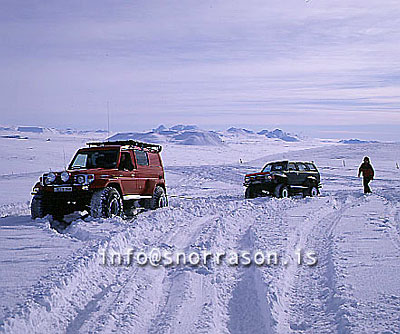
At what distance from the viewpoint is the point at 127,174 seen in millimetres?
10742

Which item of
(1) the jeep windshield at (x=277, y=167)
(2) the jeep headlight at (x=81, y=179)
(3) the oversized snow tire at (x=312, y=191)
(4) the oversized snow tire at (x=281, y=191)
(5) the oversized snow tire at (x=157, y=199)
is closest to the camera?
(2) the jeep headlight at (x=81, y=179)

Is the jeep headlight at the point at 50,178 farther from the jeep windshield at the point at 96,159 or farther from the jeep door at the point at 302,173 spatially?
the jeep door at the point at 302,173

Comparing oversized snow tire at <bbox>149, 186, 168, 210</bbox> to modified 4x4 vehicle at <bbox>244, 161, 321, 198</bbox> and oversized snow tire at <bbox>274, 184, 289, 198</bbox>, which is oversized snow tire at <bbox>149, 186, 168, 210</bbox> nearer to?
modified 4x4 vehicle at <bbox>244, 161, 321, 198</bbox>

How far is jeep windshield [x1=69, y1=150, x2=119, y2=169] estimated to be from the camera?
10.9m

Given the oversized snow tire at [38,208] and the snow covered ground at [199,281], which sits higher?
the oversized snow tire at [38,208]

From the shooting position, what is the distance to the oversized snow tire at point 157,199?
40.4ft

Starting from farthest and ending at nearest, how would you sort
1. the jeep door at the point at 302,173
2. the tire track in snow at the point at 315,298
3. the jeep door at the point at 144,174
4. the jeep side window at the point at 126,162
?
the jeep door at the point at 302,173 → the jeep door at the point at 144,174 → the jeep side window at the point at 126,162 → the tire track in snow at the point at 315,298

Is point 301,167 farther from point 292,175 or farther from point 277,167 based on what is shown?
point 277,167

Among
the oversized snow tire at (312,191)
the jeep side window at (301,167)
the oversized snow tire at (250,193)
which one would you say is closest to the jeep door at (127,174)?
the oversized snow tire at (250,193)

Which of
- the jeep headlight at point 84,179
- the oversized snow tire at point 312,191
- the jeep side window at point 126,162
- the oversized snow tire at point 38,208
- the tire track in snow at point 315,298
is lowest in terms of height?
the oversized snow tire at point 312,191

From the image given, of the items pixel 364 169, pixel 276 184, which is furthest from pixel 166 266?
pixel 364 169

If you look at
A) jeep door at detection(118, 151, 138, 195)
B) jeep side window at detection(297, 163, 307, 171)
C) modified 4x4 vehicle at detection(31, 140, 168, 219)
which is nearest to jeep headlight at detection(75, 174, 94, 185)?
modified 4x4 vehicle at detection(31, 140, 168, 219)

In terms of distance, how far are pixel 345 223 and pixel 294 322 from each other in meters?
6.03

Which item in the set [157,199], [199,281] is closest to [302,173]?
[157,199]
